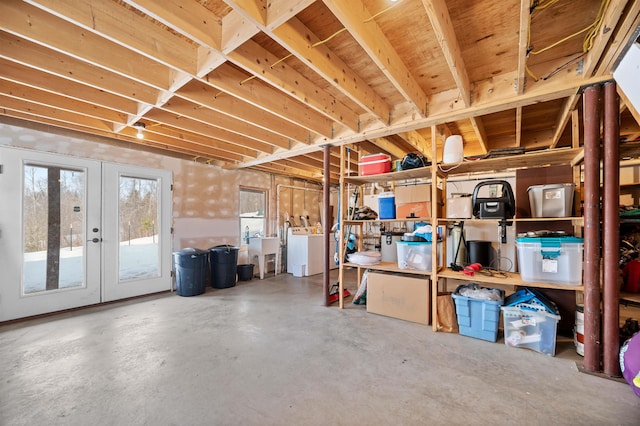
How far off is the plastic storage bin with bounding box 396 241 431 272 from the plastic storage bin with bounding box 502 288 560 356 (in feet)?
2.85

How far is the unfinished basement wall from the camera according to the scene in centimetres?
355

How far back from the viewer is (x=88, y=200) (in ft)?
12.7

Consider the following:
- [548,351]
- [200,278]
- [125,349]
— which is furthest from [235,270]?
[548,351]

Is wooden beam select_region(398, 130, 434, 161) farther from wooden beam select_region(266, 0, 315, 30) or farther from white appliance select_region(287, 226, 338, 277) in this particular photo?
white appliance select_region(287, 226, 338, 277)

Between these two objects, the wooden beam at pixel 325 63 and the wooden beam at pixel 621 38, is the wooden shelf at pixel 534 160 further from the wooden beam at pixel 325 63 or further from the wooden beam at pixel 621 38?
the wooden beam at pixel 325 63

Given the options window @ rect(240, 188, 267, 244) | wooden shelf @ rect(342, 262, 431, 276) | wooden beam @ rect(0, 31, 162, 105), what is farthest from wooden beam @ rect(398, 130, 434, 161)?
window @ rect(240, 188, 267, 244)

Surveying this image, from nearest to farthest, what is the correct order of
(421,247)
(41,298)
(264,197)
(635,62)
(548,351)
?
(635,62), (548,351), (421,247), (41,298), (264,197)

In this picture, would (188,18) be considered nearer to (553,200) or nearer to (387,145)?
(387,145)

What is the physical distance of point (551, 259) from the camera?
8.03ft

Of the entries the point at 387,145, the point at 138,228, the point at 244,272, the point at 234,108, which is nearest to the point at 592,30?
the point at 387,145

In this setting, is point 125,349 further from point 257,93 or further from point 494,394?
point 494,394

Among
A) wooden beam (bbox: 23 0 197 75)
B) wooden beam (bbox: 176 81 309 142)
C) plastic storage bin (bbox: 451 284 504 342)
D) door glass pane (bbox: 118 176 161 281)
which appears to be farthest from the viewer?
door glass pane (bbox: 118 176 161 281)

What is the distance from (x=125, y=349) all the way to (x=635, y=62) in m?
4.38

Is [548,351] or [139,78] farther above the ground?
[139,78]
